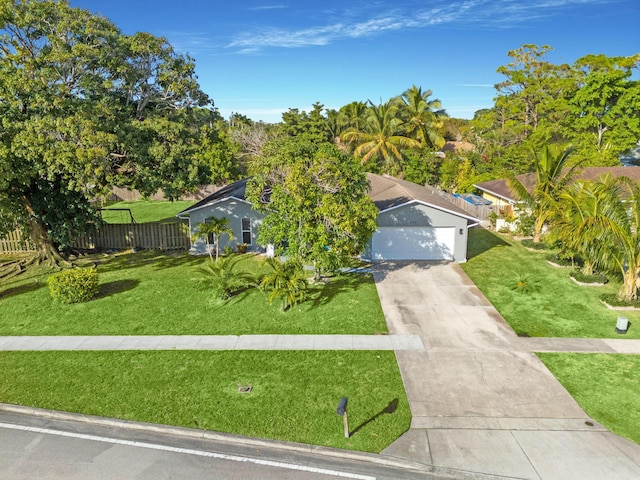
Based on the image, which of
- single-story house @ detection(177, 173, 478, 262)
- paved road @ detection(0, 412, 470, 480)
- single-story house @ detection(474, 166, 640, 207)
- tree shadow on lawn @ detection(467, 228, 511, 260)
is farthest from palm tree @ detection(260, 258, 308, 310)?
single-story house @ detection(474, 166, 640, 207)

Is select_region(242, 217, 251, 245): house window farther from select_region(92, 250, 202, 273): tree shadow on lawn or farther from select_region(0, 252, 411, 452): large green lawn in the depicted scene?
select_region(0, 252, 411, 452): large green lawn

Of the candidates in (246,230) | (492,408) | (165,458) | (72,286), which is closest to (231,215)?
(246,230)

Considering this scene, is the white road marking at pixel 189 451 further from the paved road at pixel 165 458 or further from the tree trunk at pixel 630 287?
the tree trunk at pixel 630 287

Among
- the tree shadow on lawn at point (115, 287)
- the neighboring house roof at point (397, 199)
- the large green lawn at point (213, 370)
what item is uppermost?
the neighboring house roof at point (397, 199)

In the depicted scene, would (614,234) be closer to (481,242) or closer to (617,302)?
(617,302)

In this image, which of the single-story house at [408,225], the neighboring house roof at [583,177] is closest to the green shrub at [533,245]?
the neighboring house roof at [583,177]

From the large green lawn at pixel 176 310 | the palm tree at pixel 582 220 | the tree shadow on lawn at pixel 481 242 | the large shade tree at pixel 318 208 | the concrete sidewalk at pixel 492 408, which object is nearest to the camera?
the concrete sidewalk at pixel 492 408

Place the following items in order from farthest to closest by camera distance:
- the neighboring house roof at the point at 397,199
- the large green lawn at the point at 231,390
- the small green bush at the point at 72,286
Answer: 1. the neighboring house roof at the point at 397,199
2. the small green bush at the point at 72,286
3. the large green lawn at the point at 231,390
